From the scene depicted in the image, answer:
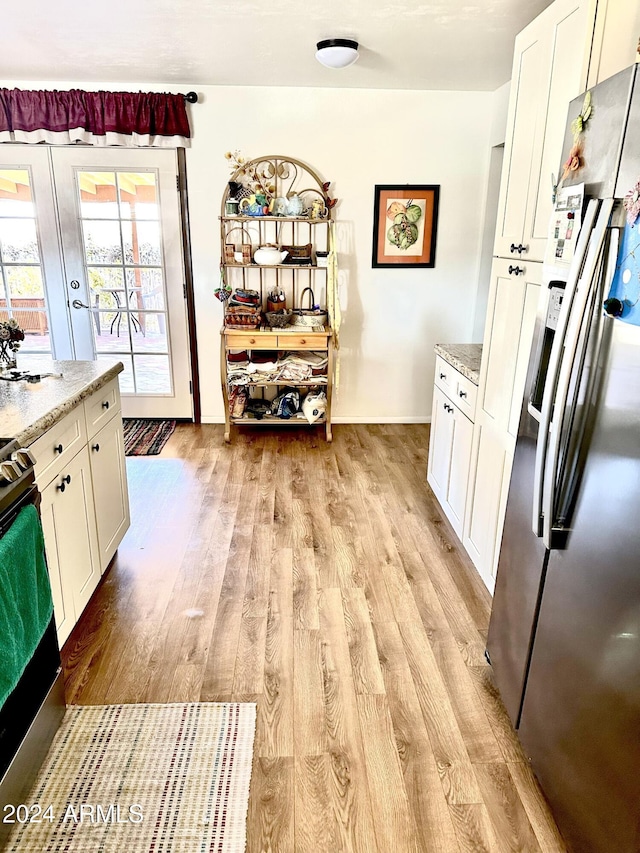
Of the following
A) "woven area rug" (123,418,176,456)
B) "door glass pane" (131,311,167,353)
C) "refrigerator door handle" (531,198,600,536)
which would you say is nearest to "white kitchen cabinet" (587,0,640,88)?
"refrigerator door handle" (531,198,600,536)

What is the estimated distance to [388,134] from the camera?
13.3 ft

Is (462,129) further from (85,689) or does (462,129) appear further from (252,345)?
(85,689)

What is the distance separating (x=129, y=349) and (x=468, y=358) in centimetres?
279

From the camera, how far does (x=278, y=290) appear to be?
4.23 meters

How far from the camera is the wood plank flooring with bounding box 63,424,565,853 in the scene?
59.8 inches

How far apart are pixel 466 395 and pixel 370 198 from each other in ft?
7.18

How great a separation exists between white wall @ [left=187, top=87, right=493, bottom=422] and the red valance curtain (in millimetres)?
218

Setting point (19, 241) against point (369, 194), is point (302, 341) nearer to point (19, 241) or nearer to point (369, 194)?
point (369, 194)

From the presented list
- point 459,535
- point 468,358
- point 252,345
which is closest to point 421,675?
point 459,535

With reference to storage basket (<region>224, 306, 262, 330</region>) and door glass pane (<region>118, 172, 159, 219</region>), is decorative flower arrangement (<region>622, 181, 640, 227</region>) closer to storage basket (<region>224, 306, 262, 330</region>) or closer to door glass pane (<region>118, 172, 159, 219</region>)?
storage basket (<region>224, 306, 262, 330</region>)

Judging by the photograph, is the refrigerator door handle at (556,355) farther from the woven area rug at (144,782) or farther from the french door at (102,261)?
the french door at (102,261)

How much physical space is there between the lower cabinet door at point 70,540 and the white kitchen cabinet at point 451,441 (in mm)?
1676

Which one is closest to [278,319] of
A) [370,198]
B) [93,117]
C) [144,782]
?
[370,198]

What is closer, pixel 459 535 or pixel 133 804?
pixel 133 804
